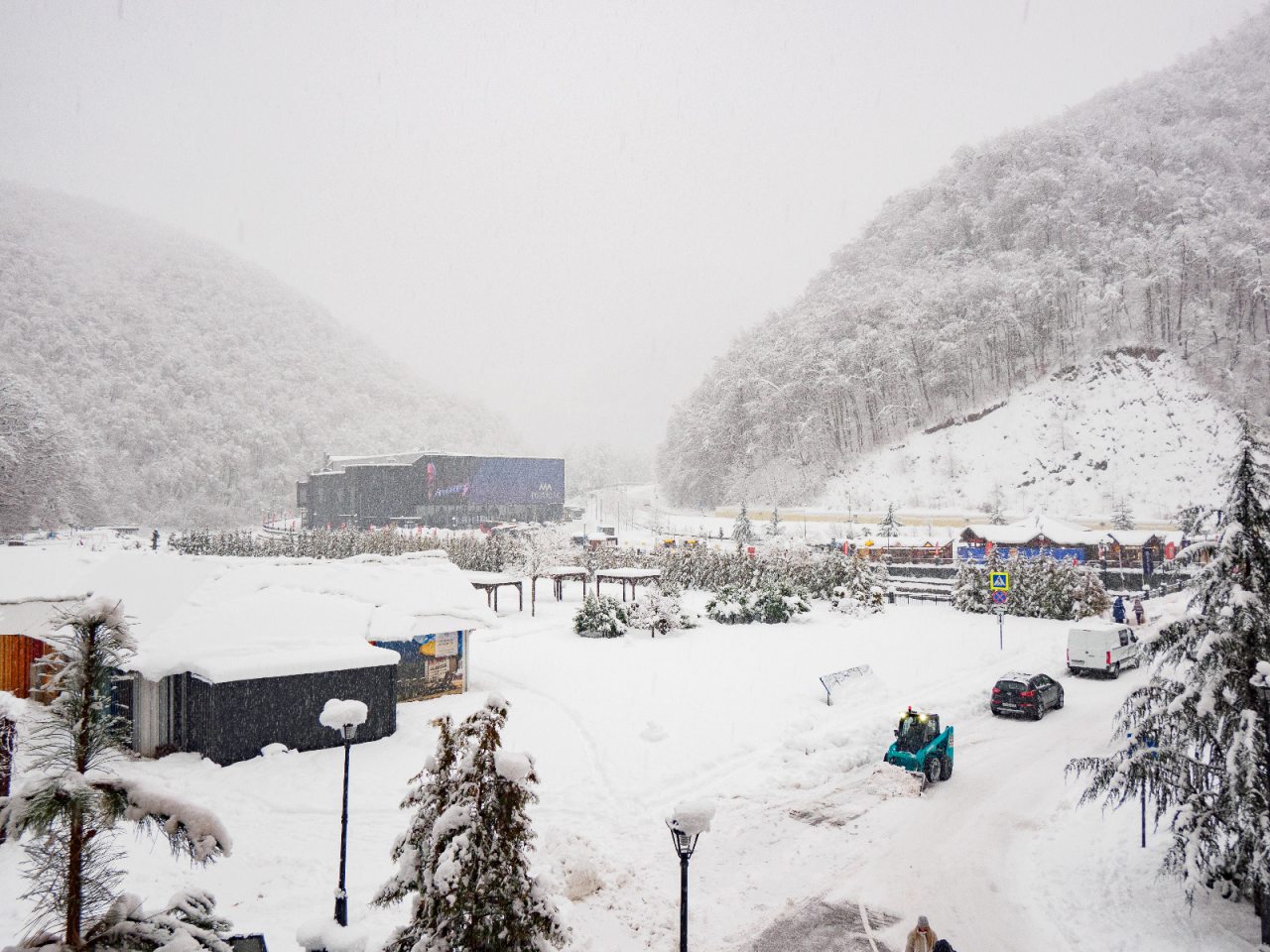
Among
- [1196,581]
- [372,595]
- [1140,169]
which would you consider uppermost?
[1140,169]

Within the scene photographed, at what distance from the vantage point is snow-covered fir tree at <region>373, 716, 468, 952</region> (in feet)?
18.5

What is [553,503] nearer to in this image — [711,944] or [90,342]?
[711,944]

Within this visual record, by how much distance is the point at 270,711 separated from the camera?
14531mm

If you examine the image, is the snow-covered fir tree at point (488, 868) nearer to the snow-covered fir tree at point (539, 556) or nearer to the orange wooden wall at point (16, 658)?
the orange wooden wall at point (16, 658)

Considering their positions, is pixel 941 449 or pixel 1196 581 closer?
pixel 1196 581

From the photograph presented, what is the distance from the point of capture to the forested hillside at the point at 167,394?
264 ft

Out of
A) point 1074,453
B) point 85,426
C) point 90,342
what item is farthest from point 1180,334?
point 90,342

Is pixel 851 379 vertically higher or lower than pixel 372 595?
higher

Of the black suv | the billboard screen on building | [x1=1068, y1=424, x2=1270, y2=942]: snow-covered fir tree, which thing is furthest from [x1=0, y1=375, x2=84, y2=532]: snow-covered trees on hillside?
[x1=1068, y1=424, x2=1270, y2=942]: snow-covered fir tree

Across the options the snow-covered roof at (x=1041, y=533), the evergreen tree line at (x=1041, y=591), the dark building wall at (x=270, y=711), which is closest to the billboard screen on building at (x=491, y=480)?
the snow-covered roof at (x=1041, y=533)

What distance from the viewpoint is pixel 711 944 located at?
860 centimetres

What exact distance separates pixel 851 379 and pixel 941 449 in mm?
14913

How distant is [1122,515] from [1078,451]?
49.5 ft

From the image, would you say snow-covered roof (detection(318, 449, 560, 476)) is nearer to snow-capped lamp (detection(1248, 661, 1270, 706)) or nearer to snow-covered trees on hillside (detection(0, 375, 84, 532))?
snow-covered trees on hillside (detection(0, 375, 84, 532))
